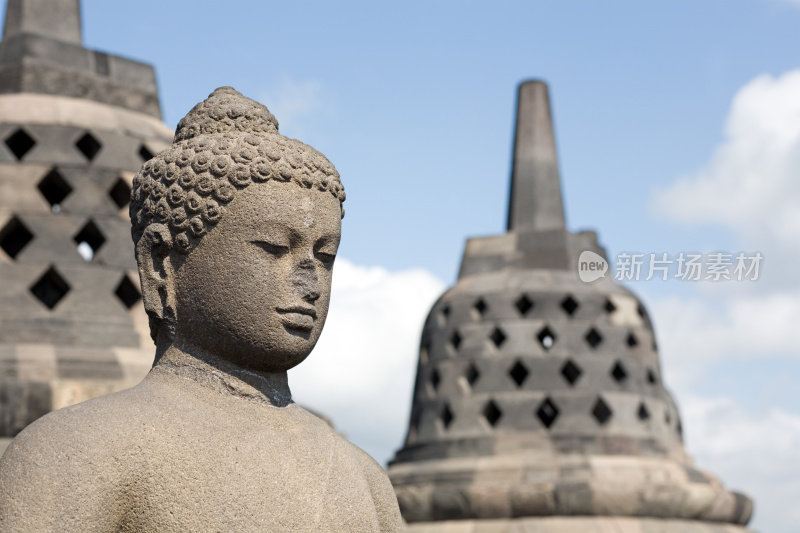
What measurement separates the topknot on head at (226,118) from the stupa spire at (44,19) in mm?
8415

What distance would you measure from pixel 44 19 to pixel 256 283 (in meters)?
9.29

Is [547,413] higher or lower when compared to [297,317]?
higher

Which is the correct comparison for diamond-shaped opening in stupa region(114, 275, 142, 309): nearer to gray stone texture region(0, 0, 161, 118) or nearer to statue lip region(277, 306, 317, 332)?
gray stone texture region(0, 0, 161, 118)

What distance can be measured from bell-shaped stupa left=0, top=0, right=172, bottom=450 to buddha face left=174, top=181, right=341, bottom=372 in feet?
20.3

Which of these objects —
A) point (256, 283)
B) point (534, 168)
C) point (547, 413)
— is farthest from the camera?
Result: point (534, 168)

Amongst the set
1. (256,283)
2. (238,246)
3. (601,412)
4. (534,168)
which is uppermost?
(534,168)

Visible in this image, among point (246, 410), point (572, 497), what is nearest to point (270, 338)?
point (246, 410)

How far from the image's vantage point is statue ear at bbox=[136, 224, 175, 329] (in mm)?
5055

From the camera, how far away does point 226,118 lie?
5277 millimetres

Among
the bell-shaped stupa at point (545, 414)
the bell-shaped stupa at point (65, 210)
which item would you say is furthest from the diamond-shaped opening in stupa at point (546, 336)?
the bell-shaped stupa at point (65, 210)

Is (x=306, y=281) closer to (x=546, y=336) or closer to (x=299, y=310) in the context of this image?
(x=299, y=310)

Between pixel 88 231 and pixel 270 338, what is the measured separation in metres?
7.74

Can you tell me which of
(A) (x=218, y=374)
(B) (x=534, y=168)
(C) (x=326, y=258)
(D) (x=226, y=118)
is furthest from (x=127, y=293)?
(B) (x=534, y=168)

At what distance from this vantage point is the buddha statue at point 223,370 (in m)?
4.49
